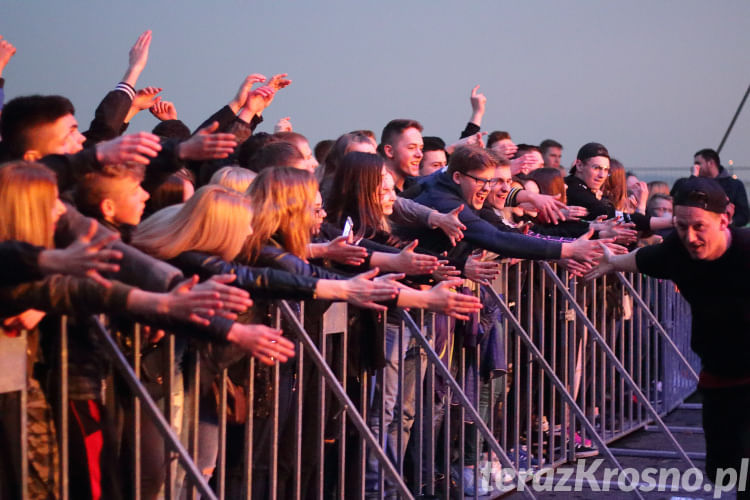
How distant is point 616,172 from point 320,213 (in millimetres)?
4473

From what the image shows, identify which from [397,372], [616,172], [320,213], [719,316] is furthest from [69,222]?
[616,172]

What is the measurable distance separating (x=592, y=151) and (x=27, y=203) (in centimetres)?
609

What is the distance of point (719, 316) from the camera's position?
5.33m

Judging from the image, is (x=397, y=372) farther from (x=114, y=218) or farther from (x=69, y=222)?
(x=69, y=222)

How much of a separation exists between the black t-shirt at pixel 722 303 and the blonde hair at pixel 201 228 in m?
2.46

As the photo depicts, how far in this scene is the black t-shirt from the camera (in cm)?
529

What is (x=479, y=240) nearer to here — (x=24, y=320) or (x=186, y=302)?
(x=186, y=302)

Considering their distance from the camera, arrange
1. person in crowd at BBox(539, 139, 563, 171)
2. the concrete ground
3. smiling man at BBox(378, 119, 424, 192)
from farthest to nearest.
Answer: person in crowd at BBox(539, 139, 563, 171) → smiling man at BBox(378, 119, 424, 192) → the concrete ground

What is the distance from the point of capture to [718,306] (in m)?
5.34

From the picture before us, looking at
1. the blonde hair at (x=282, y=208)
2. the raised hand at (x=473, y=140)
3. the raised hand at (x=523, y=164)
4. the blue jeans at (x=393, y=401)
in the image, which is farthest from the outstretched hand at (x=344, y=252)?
the raised hand at (x=523, y=164)

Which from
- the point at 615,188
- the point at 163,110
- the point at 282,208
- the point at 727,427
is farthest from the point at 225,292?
the point at 615,188

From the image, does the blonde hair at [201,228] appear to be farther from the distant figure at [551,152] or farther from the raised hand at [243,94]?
the distant figure at [551,152]

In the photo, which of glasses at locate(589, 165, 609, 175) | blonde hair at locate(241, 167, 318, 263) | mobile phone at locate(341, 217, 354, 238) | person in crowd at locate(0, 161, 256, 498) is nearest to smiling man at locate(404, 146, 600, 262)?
mobile phone at locate(341, 217, 354, 238)

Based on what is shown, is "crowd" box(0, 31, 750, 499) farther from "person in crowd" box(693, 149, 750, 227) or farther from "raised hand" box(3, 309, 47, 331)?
"person in crowd" box(693, 149, 750, 227)
